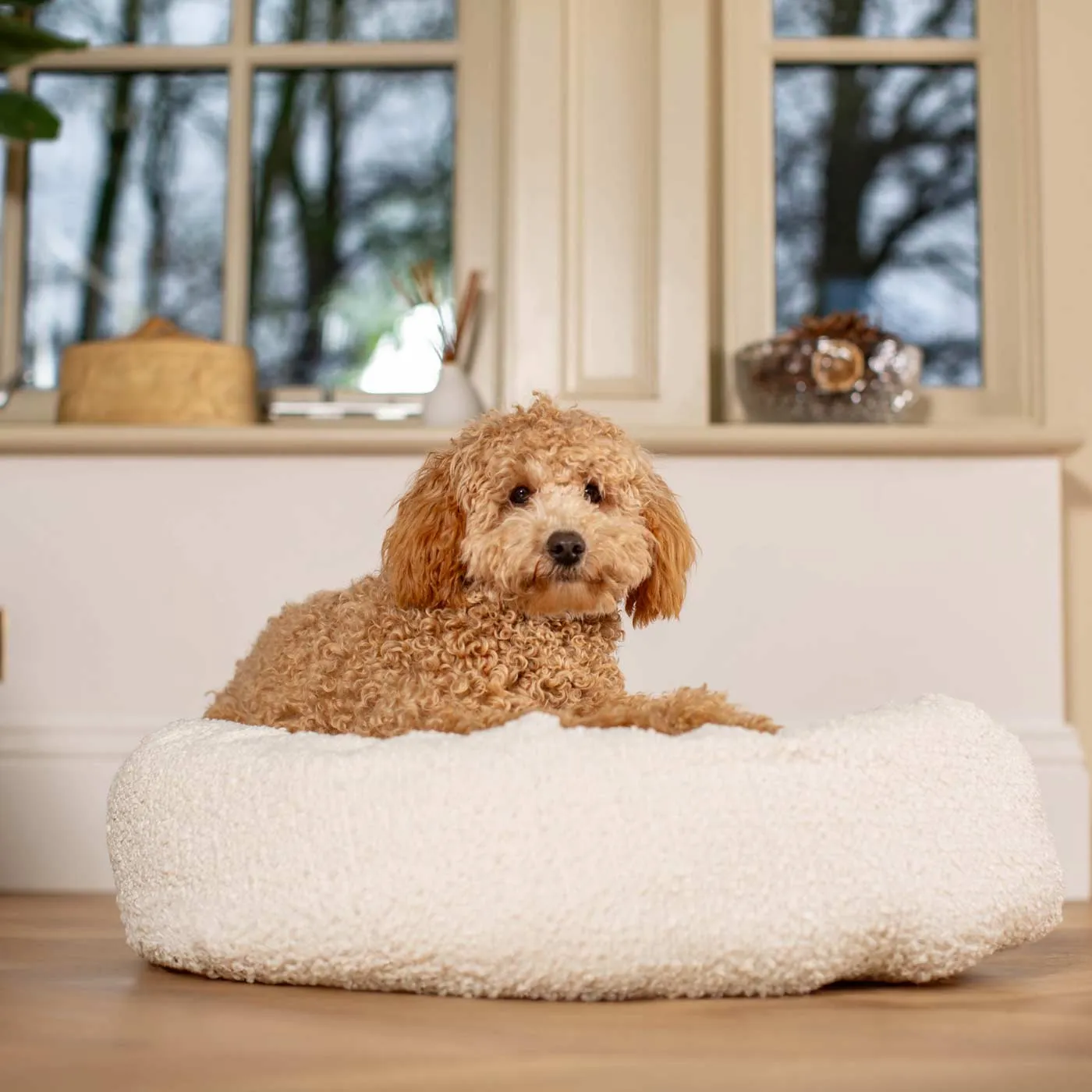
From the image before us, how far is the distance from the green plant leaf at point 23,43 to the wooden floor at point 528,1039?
1.76 m

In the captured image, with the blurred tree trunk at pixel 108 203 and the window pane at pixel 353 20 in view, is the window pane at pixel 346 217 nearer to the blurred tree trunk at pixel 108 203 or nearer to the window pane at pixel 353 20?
the window pane at pixel 353 20

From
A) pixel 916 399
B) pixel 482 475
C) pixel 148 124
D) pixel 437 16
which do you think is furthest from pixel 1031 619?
pixel 148 124

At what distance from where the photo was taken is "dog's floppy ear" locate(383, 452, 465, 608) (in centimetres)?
143

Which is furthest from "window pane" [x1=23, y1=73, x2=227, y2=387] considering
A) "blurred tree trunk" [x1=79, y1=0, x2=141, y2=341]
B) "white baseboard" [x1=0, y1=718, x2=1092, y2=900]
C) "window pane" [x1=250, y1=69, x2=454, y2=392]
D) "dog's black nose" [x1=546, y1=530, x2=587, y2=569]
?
"dog's black nose" [x1=546, y1=530, x2=587, y2=569]

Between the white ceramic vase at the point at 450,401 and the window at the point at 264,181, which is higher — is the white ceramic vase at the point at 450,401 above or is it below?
below

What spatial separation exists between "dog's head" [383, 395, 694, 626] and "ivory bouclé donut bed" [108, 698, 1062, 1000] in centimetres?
17

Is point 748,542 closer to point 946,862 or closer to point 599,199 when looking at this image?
point 599,199

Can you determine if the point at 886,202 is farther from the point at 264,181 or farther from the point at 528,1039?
the point at 528,1039

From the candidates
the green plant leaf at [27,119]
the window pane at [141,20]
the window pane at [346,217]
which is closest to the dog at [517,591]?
the window pane at [346,217]

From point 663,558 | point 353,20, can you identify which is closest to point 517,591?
point 663,558

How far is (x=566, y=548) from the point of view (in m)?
1.38

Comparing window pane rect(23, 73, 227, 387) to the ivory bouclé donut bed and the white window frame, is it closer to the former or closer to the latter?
the white window frame

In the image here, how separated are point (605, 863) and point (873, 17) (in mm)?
2121

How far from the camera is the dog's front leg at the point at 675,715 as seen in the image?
53.1 inches
